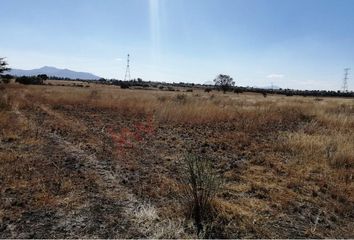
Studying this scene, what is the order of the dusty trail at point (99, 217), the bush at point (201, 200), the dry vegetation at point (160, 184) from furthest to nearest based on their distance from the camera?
1. the bush at point (201, 200)
2. the dry vegetation at point (160, 184)
3. the dusty trail at point (99, 217)

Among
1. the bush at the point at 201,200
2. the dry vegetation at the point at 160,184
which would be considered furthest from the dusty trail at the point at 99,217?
the bush at the point at 201,200

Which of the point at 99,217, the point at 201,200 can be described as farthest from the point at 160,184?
the point at 99,217

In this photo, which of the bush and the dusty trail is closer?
the dusty trail

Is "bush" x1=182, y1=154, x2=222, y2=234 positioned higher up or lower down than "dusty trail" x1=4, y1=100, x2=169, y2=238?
higher up

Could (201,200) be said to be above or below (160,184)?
above

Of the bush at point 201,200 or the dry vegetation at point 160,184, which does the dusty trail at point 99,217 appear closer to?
the dry vegetation at point 160,184

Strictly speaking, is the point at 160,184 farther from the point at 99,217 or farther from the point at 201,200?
the point at 99,217

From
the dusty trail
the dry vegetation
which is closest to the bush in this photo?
the dry vegetation

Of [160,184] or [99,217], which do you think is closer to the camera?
[99,217]

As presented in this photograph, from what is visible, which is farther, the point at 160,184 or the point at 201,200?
the point at 160,184

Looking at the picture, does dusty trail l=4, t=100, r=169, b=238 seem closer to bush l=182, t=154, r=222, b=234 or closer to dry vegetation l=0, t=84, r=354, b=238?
dry vegetation l=0, t=84, r=354, b=238

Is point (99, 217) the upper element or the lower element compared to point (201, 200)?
lower

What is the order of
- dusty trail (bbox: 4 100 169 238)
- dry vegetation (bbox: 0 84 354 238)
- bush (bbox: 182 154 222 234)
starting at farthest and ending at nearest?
bush (bbox: 182 154 222 234) → dry vegetation (bbox: 0 84 354 238) → dusty trail (bbox: 4 100 169 238)

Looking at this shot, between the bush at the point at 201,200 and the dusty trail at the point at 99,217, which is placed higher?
the bush at the point at 201,200
